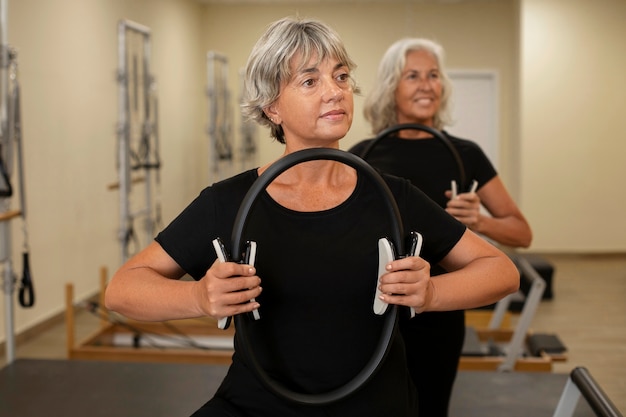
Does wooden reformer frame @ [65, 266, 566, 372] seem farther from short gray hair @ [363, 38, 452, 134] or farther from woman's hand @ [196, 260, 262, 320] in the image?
woman's hand @ [196, 260, 262, 320]

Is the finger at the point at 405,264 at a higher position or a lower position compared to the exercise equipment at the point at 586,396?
higher

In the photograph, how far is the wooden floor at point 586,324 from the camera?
4.61m

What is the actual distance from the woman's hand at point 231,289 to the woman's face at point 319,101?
29 centimetres

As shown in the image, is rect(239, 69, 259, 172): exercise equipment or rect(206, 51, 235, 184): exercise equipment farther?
rect(239, 69, 259, 172): exercise equipment

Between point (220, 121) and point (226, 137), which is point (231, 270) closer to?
point (226, 137)

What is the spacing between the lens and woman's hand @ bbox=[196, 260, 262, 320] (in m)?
1.25

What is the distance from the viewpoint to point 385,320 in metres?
1.38

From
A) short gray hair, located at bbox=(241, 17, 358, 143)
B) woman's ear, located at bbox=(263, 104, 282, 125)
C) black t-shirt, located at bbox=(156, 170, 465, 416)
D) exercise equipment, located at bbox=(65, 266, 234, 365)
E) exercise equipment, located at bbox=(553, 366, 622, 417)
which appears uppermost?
short gray hair, located at bbox=(241, 17, 358, 143)

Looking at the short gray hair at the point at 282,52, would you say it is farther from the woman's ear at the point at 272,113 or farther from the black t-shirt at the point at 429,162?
the black t-shirt at the point at 429,162

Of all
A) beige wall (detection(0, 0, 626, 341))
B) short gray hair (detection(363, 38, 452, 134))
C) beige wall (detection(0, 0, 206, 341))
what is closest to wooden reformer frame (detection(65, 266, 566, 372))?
beige wall (detection(0, 0, 206, 341))

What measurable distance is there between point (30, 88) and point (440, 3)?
13.6ft

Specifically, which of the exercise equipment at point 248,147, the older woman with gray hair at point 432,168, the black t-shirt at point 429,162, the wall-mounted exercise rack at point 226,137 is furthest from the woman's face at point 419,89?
the exercise equipment at point 248,147

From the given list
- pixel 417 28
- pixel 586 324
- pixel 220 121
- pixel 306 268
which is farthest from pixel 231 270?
pixel 417 28

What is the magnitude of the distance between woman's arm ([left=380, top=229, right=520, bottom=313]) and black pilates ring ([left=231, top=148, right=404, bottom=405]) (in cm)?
5
